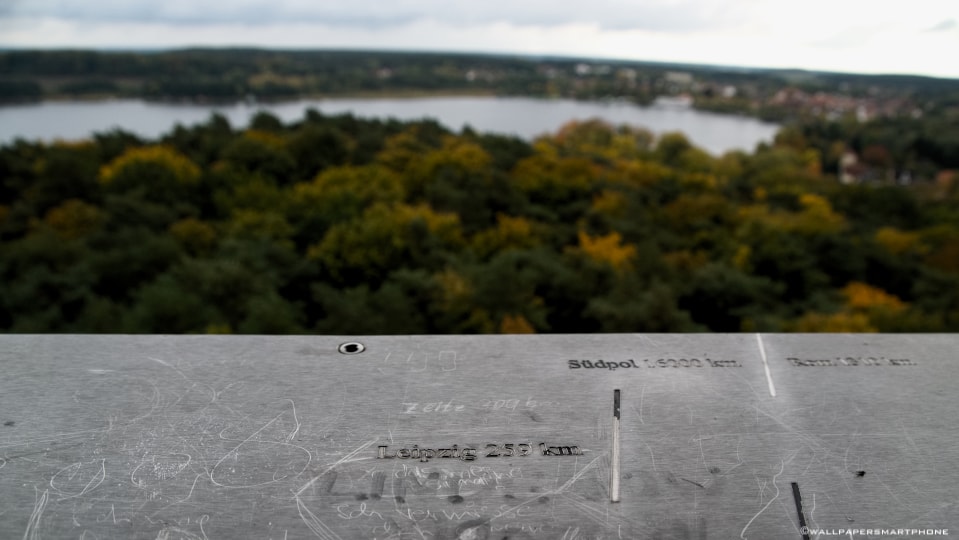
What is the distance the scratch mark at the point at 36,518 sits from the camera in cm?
570

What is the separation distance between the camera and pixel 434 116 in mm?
65312

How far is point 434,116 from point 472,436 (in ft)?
201

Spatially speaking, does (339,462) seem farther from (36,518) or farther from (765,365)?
(765,365)

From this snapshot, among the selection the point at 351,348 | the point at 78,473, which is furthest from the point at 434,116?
the point at 78,473

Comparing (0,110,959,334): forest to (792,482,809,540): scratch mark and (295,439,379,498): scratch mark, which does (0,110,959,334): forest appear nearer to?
(295,439,379,498): scratch mark

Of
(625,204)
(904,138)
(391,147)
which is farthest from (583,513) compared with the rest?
(904,138)

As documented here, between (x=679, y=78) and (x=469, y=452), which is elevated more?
(x=679, y=78)

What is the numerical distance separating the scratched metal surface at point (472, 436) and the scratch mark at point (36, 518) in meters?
0.02

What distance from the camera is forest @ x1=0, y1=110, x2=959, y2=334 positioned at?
1675cm

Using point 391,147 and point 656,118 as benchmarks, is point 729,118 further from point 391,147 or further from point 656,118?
point 391,147

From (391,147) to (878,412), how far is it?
3762 centimetres

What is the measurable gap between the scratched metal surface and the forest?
Answer: 647cm

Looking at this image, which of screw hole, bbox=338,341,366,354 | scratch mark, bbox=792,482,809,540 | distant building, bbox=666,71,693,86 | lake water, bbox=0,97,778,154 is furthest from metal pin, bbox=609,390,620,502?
distant building, bbox=666,71,693,86

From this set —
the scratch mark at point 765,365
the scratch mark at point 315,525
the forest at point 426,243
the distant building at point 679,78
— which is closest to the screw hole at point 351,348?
the scratch mark at point 315,525
